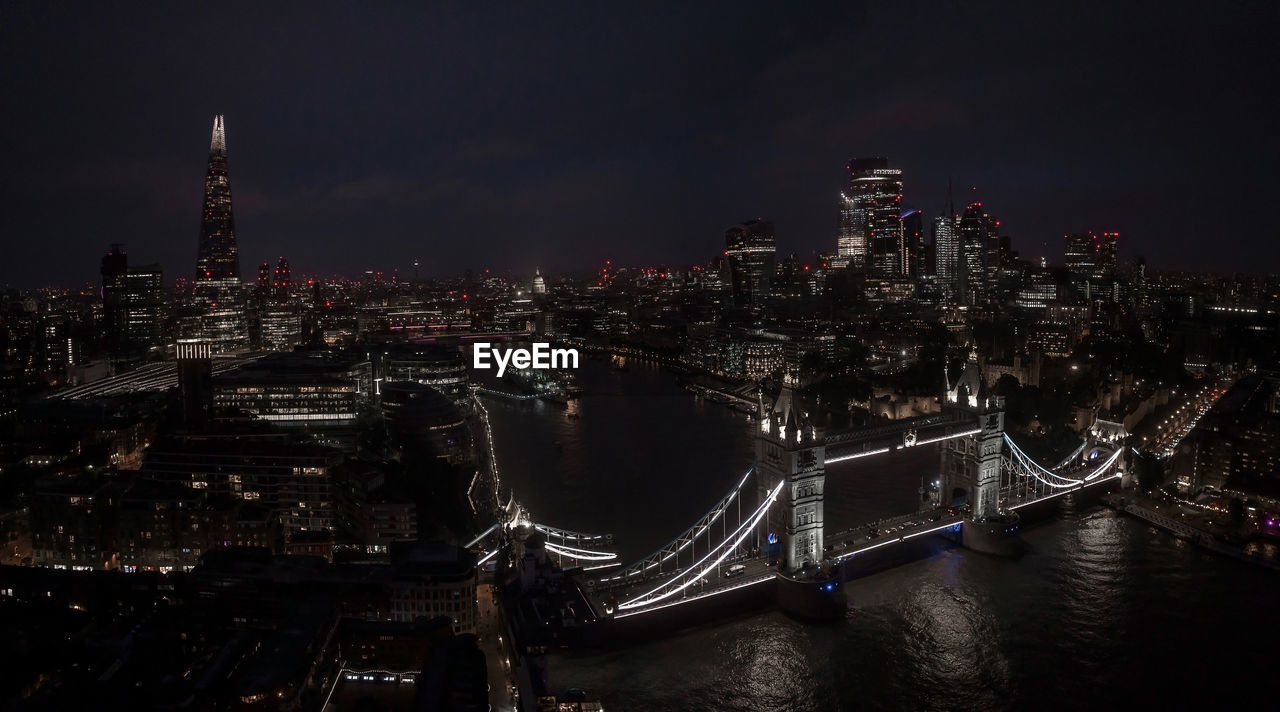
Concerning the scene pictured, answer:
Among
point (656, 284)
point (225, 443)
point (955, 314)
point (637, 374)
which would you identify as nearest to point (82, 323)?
point (637, 374)

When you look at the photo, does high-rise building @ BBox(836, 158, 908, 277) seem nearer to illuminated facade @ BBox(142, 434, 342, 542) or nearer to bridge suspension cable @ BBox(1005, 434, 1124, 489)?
bridge suspension cable @ BBox(1005, 434, 1124, 489)

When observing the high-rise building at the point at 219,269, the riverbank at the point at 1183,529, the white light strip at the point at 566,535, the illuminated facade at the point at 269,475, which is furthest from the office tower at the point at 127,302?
the riverbank at the point at 1183,529

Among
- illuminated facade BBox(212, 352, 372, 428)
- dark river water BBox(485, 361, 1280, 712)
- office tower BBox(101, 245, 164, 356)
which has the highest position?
office tower BBox(101, 245, 164, 356)

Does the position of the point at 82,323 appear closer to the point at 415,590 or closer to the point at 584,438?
the point at 584,438

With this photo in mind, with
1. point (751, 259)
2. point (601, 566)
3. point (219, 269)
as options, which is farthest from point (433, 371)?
point (751, 259)

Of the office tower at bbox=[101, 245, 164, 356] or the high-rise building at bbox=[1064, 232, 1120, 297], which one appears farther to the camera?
the high-rise building at bbox=[1064, 232, 1120, 297]

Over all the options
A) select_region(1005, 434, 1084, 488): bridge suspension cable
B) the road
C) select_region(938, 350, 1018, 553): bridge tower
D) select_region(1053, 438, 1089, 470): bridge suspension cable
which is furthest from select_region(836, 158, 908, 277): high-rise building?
the road

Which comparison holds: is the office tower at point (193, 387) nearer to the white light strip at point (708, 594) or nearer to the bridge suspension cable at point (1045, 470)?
the white light strip at point (708, 594)
